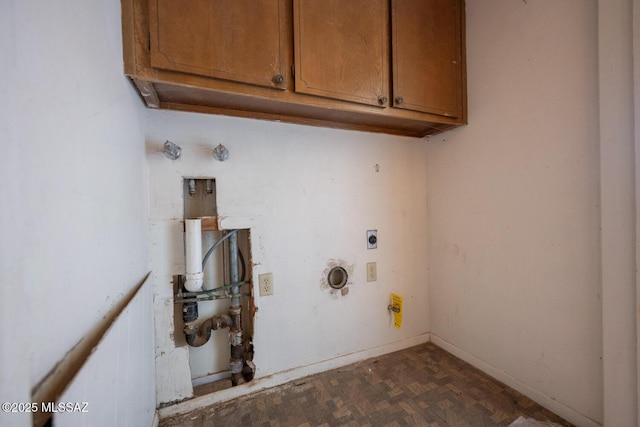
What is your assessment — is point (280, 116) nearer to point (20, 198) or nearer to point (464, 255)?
point (20, 198)

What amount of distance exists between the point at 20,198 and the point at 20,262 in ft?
0.27

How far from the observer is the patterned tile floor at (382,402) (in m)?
1.14

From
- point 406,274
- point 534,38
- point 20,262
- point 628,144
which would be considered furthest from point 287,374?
point 534,38

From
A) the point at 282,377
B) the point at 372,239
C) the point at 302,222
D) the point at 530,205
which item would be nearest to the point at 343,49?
the point at 302,222

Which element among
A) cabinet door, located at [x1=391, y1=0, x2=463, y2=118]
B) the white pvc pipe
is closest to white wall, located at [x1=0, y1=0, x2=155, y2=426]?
the white pvc pipe

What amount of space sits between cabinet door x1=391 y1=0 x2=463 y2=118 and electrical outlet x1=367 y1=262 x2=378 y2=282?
96cm

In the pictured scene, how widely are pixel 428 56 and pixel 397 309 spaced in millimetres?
1523

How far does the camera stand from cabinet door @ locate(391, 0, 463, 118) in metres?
1.31

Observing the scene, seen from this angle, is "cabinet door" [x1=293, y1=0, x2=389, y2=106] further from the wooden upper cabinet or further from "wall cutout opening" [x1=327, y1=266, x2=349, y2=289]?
"wall cutout opening" [x1=327, y1=266, x2=349, y2=289]

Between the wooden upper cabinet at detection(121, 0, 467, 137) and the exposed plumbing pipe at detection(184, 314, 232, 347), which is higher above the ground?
the wooden upper cabinet at detection(121, 0, 467, 137)

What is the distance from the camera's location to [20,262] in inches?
12.3

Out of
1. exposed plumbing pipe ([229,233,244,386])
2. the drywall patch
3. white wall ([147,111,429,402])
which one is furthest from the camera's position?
the drywall patch

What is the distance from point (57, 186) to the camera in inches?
17.2

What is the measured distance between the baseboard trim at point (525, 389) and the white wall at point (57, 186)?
169 centimetres
